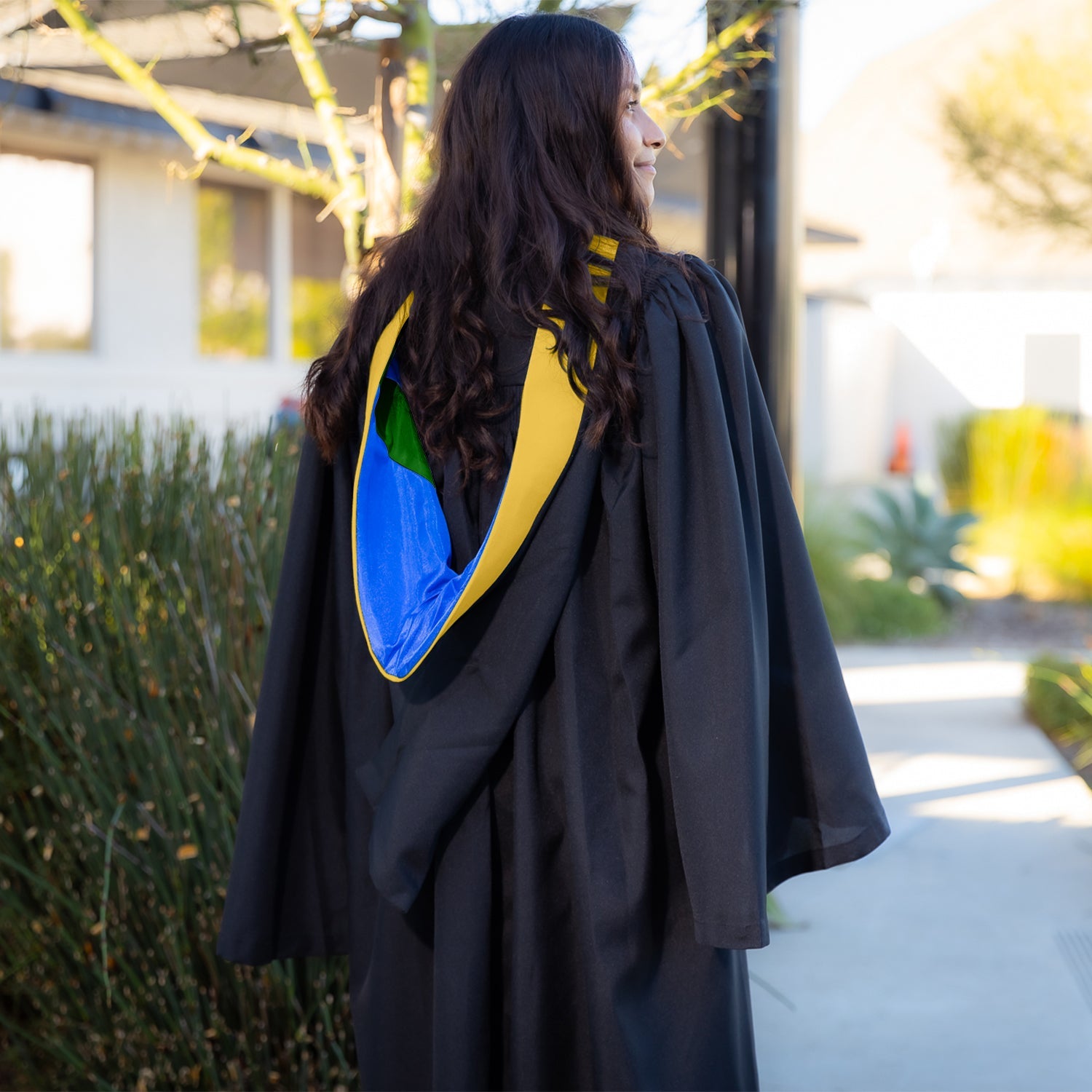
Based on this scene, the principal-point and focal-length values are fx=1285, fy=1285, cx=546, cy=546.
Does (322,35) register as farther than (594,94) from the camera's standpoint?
Yes

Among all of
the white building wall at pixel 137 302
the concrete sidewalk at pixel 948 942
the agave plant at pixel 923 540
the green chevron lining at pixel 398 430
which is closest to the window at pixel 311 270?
the white building wall at pixel 137 302

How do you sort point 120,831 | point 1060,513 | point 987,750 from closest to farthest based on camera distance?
point 120,831 → point 987,750 → point 1060,513

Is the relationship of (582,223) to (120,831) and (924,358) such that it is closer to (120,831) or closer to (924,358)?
(120,831)

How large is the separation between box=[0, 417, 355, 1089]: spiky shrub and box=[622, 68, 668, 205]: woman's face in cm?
112

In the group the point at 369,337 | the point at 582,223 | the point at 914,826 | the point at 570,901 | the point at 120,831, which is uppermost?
the point at 582,223

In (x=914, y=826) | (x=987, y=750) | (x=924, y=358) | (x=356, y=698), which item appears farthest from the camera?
(x=924, y=358)

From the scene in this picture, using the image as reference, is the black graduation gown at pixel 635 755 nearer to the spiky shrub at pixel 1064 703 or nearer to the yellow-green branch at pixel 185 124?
the yellow-green branch at pixel 185 124

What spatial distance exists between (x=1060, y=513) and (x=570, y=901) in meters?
8.32

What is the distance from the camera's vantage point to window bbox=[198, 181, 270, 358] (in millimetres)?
11016

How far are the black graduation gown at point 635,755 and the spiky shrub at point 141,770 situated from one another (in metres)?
0.65

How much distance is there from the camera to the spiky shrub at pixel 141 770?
2.37 meters

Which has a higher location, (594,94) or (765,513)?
(594,94)

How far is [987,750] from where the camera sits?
183 inches

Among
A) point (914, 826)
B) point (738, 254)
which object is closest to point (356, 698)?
point (738, 254)
